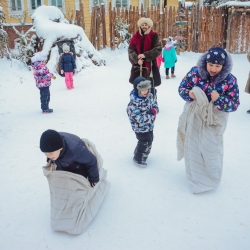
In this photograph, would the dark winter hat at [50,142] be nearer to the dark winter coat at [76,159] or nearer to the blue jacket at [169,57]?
the dark winter coat at [76,159]

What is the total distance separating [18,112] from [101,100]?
2136 mm

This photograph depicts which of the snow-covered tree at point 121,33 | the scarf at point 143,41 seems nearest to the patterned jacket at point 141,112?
the scarf at point 143,41

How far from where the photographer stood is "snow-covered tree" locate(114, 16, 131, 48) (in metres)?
13.1

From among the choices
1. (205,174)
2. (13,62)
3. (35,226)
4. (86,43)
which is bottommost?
(35,226)

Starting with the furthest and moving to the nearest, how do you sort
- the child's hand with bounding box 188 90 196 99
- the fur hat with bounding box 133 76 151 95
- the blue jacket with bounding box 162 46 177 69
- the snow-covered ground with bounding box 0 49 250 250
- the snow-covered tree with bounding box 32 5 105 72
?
the snow-covered tree with bounding box 32 5 105 72
the blue jacket with bounding box 162 46 177 69
the fur hat with bounding box 133 76 151 95
the child's hand with bounding box 188 90 196 99
the snow-covered ground with bounding box 0 49 250 250

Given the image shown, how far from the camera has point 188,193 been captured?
3.17 meters

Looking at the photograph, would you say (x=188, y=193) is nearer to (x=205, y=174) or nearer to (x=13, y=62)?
(x=205, y=174)

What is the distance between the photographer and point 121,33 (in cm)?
1316

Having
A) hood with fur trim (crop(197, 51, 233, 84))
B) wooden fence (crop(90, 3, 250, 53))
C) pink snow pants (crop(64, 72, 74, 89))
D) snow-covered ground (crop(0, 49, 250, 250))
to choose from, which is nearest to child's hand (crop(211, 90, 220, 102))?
hood with fur trim (crop(197, 51, 233, 84))

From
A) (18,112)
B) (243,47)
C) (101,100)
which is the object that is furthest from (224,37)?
(18,112)

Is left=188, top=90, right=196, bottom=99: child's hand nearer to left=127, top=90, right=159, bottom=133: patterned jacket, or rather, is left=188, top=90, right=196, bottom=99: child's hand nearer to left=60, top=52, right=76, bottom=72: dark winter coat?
left=127, top=90, right=159, bottom=133: patterned jacket

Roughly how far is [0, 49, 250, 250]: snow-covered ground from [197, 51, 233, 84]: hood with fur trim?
137cm

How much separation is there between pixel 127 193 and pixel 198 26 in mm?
11502

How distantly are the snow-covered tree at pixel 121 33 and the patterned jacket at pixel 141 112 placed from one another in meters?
10.5
